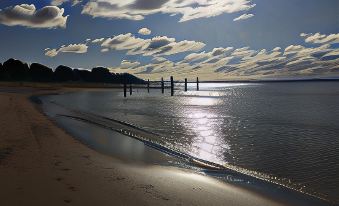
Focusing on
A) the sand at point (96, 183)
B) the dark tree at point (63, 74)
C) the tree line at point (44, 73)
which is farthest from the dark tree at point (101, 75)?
the sand at point (96, 183)

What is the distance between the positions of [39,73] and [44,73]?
2.11m

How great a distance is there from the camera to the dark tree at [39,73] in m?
144

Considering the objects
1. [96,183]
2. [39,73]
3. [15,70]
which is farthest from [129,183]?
[39,73]

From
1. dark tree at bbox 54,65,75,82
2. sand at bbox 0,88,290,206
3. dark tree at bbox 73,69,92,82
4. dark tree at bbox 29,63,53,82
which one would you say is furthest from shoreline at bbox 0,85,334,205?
dark tree at bbox 73,69,92,82

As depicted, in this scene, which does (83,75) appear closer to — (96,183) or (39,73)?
(39,73)

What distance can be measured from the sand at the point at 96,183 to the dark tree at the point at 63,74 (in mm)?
151287

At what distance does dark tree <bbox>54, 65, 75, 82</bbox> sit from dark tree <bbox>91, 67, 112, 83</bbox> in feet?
59.3

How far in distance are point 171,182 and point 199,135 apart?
8.87 metres

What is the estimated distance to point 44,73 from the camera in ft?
482

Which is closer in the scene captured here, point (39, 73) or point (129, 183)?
point (129, 183)

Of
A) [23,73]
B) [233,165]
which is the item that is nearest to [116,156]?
[233,165]

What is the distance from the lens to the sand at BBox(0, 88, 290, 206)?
6.07 m

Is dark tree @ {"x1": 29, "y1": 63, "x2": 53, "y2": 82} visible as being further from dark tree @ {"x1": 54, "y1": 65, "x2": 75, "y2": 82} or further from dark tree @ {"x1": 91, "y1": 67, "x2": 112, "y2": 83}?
dark tree @ {"x1": 91, "y1": 67, "x2": 112, "y2": 83}

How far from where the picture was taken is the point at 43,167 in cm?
820
